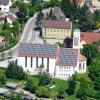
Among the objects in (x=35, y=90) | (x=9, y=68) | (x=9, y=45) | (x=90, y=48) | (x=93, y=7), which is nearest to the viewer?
(x=35, y=90)

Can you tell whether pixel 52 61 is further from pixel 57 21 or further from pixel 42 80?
pixel 57 21

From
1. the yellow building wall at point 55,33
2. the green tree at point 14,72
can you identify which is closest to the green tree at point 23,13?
the yellow building wall at point 55,33

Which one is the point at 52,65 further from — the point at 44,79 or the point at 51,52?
the point at 44,79

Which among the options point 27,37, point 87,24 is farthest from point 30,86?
point 87,24

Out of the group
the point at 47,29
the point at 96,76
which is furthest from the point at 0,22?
the point at 96,76

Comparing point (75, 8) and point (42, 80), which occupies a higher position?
point (75, 8)

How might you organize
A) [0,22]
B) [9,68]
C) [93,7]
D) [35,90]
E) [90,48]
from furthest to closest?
1. [93,7]
2. [0,22]
3. [90,48]
4. [9,68]
5. [35,90]
